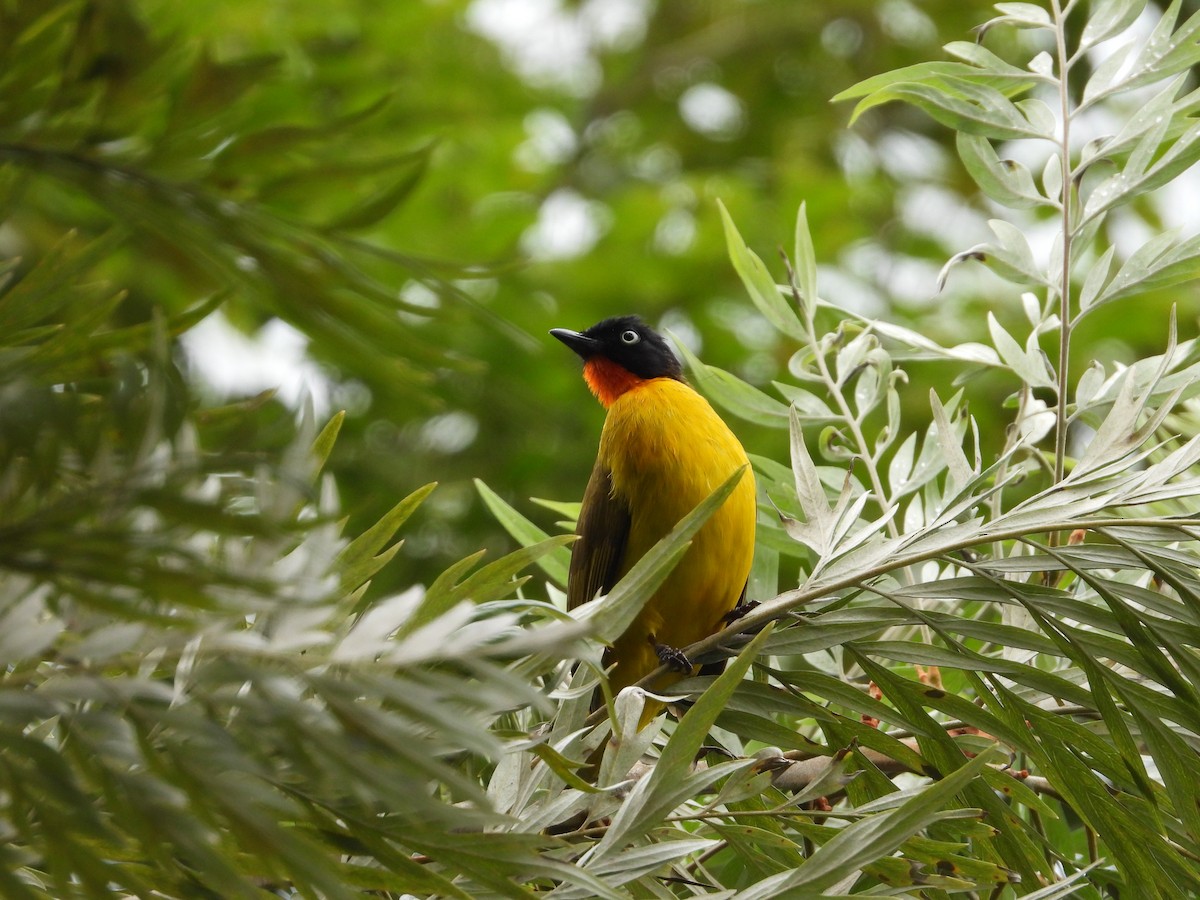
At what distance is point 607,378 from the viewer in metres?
4.29

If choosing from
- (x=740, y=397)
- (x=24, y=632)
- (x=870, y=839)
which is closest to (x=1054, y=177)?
(x=740, y=397)

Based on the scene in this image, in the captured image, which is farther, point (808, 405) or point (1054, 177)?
point (808, 405)

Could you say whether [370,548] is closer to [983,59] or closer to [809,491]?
[809,491]

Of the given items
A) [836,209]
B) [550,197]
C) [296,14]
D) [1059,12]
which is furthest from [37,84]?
[550,197]

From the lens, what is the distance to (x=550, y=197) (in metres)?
9.66

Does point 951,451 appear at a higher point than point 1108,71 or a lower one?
lower

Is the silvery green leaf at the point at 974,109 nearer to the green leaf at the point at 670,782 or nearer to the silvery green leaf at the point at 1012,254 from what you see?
the silvery green leaf at the point at 1012,254

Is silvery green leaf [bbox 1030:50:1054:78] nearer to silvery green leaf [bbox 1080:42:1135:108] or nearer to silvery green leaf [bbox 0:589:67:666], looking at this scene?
silvery green leaf [bbox 1080:42:1135:108]

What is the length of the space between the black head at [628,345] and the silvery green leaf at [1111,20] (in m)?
2.12

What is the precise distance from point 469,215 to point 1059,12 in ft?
16.1

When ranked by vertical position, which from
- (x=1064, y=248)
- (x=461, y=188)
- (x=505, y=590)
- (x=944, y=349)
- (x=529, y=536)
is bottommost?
(x=461, y=188)

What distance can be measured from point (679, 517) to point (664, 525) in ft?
0.16

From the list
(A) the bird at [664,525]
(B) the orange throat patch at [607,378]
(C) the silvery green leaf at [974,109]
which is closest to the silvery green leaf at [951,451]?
(C) the silvery green leaf at [974,109]

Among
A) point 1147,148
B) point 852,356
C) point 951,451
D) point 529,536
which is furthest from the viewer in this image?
point 529,536
